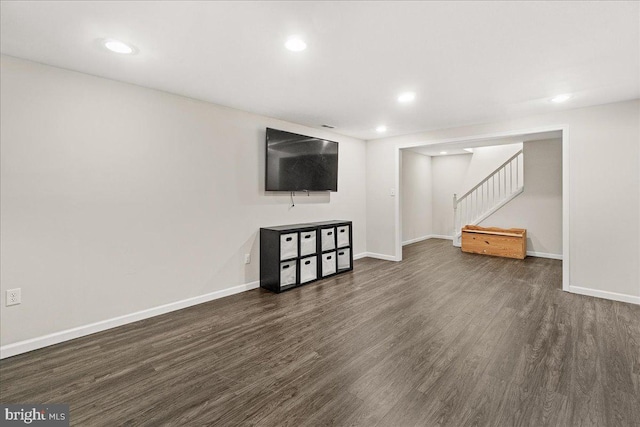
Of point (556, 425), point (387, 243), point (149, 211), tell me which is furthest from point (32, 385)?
point (387, 243)

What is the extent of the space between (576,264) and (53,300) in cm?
556

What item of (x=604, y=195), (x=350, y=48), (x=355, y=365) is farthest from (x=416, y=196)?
(x=355, y=365)

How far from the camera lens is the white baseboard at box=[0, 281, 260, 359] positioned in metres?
2.34

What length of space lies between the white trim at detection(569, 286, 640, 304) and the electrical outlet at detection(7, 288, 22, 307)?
5.69 meters

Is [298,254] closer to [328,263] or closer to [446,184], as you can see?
[328,263]

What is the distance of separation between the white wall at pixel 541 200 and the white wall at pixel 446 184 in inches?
63.5

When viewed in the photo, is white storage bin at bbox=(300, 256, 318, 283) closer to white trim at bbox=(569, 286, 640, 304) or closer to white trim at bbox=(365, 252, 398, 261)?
white trim at bbox=(365, 252, 398, 261)

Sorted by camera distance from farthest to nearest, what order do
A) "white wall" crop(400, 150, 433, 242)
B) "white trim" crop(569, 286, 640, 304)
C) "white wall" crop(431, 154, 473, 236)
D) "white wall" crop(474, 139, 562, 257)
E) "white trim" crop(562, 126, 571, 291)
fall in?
"white wall" crop(431, 154, 473, 236)
"white wall" crop(400, 150, 433, 242)
"white wall" crop(474, 139, 562, 257)
"white trim" crop(562, 126, 571, 291)
"white trim" crop(569, 286, 640, 304)

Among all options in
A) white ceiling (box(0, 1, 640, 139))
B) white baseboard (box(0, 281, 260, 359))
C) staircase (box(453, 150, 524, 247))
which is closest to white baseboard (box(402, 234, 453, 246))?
staircase (box(453, 150, 524, 247))

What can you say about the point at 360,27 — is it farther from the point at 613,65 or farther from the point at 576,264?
the point at 576,264

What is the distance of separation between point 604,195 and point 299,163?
379 cm

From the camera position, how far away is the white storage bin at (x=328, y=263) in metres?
4.39

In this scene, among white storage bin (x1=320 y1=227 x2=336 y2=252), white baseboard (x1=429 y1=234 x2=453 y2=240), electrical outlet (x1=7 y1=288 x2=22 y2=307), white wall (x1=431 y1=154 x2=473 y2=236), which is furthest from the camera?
white baseboard (x1=429 y1=234 x2=453 y2=240)

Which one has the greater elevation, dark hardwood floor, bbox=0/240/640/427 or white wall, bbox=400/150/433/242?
white wall, bbox=400/150/433/242
